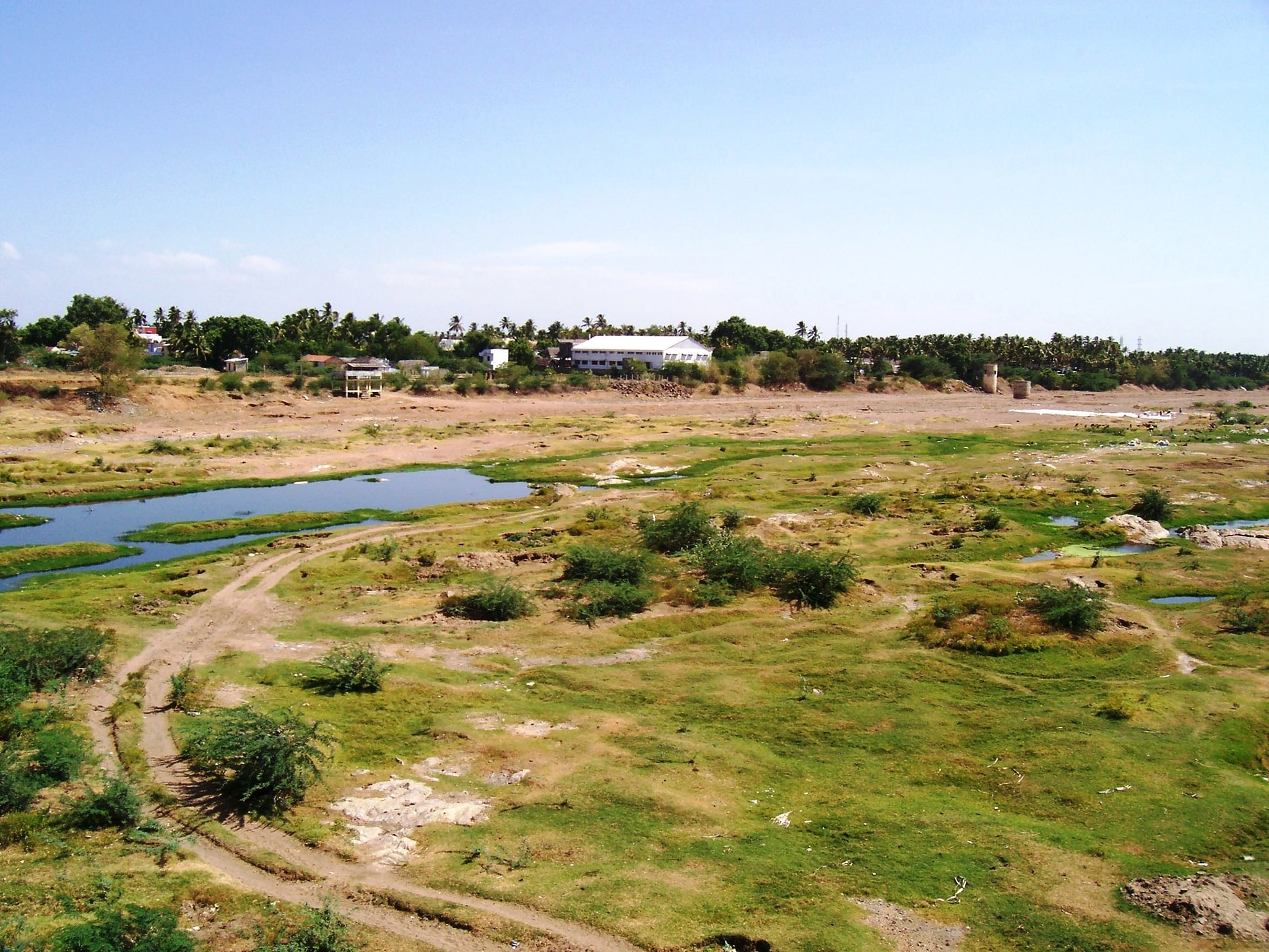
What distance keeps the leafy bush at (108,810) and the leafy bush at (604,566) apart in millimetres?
18703

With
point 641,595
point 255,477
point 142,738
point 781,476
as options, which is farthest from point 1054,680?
point 255,477

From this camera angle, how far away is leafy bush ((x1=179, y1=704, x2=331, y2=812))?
18016mm

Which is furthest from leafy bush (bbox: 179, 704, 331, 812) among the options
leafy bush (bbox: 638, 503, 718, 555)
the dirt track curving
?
leafy bush (bbox: 638, 503, 718, 555)

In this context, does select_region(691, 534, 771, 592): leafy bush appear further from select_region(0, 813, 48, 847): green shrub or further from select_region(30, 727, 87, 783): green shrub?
select_region(0, 813, 48, 847): green shrub

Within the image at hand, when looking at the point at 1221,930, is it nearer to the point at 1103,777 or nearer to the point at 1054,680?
the point at 1103,777

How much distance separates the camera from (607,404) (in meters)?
110

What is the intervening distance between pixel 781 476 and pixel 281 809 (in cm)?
4680

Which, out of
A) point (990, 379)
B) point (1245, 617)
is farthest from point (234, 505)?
point (990, 379)

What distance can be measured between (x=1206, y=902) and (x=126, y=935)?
1693 centimetres

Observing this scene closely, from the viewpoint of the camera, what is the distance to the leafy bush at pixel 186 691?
891 inches

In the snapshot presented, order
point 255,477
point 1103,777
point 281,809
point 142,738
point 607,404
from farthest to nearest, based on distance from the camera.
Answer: point 607,404
point 255,477
point 142,738
point 1103,777
point 281,809

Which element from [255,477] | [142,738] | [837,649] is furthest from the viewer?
[255,477]

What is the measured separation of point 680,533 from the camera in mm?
40094

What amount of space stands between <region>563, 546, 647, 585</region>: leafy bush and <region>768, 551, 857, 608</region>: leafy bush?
17.1 ft
